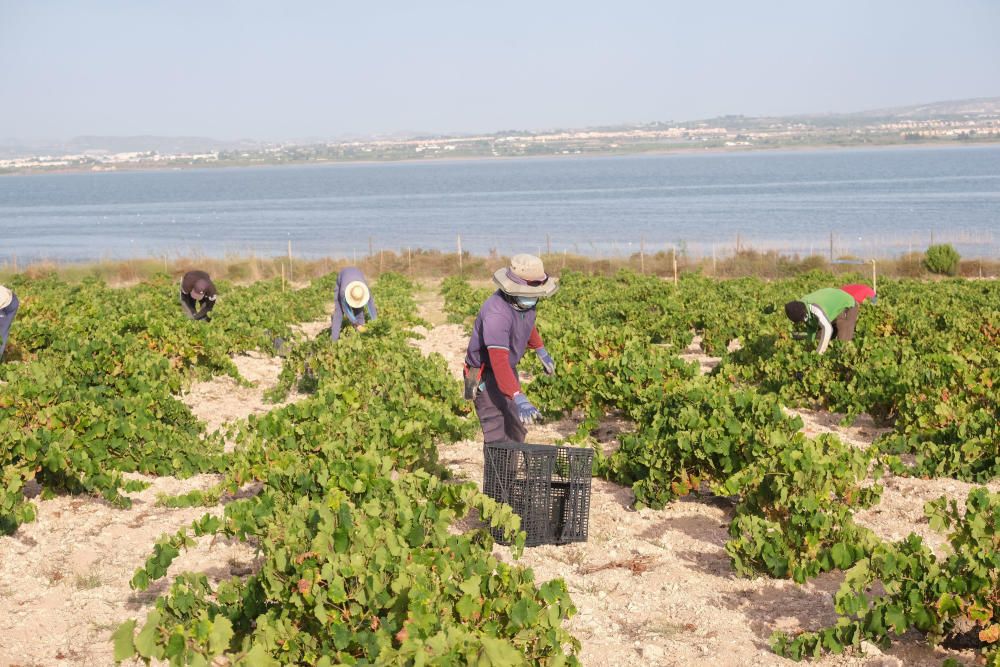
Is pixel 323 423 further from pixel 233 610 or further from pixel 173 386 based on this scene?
pixel 173 386

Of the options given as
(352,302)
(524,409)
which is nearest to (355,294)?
(352,302)

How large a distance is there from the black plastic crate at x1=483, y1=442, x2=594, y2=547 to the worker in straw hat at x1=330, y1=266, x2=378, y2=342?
622 centimetres

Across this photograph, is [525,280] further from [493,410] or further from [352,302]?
[352,302]

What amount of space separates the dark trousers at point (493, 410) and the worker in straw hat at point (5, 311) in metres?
6.08

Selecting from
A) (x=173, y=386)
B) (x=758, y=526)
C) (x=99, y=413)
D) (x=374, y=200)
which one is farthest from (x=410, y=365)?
(x=374, y=200)

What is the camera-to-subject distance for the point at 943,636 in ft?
17.0

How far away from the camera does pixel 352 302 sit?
13188 mm

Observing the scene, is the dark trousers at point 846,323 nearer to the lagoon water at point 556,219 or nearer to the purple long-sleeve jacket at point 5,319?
the purple long-sleeve jacket at point 5,319

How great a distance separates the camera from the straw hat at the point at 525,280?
269 inches

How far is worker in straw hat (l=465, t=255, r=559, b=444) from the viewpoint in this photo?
685 cm

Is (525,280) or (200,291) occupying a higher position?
Answer: (525,280)

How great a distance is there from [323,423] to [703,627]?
9.12 feet

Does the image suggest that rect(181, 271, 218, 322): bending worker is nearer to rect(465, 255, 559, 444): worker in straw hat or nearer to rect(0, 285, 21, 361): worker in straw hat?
rect(0, 285, 21, 361): worker in straw hat

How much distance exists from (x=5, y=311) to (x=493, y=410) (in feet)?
21.5
